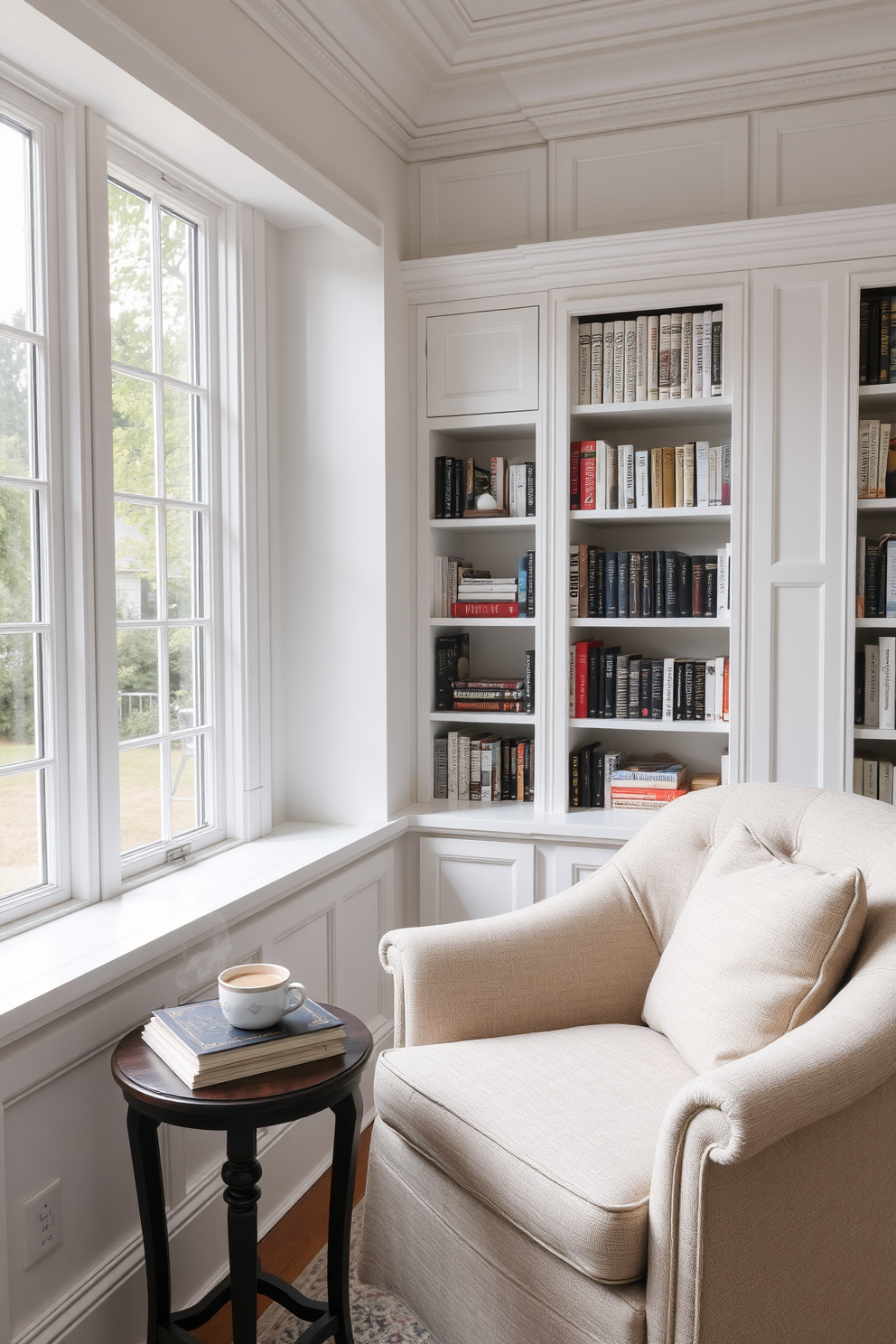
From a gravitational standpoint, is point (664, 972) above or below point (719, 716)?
below

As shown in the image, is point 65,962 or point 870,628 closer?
point 65,962

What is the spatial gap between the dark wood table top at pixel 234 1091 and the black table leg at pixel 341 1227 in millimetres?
156

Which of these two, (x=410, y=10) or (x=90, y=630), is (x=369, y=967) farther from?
(x=410, y=10)

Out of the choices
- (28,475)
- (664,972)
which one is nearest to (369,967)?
(664,972)

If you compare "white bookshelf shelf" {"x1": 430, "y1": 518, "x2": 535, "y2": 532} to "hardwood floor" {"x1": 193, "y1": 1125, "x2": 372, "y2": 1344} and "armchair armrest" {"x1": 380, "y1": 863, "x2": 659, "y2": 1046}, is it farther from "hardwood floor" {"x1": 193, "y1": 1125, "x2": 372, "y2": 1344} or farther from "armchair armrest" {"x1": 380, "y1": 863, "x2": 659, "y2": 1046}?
"hardwood floor" {"x1": 193, "y1": 1125, "x2": 372, "y2": 1344}

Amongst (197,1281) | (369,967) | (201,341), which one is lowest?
(197,1281)

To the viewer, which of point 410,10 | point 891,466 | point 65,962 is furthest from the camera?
point 891,466

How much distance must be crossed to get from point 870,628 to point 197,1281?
2.34m

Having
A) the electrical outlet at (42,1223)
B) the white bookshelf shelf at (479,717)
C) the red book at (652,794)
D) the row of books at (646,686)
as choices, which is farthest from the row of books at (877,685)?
the electrical outlet at (42,1223)

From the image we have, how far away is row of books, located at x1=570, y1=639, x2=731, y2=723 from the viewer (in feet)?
9.44

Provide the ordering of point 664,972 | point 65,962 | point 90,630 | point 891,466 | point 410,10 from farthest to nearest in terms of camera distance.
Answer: point 891,466
point 410,10
point 90,630
point 664,972
point 65,962

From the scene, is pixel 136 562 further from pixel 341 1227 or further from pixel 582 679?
pixel 341 1227

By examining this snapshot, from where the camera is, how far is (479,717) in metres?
3.07

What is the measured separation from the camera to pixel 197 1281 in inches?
79.7
